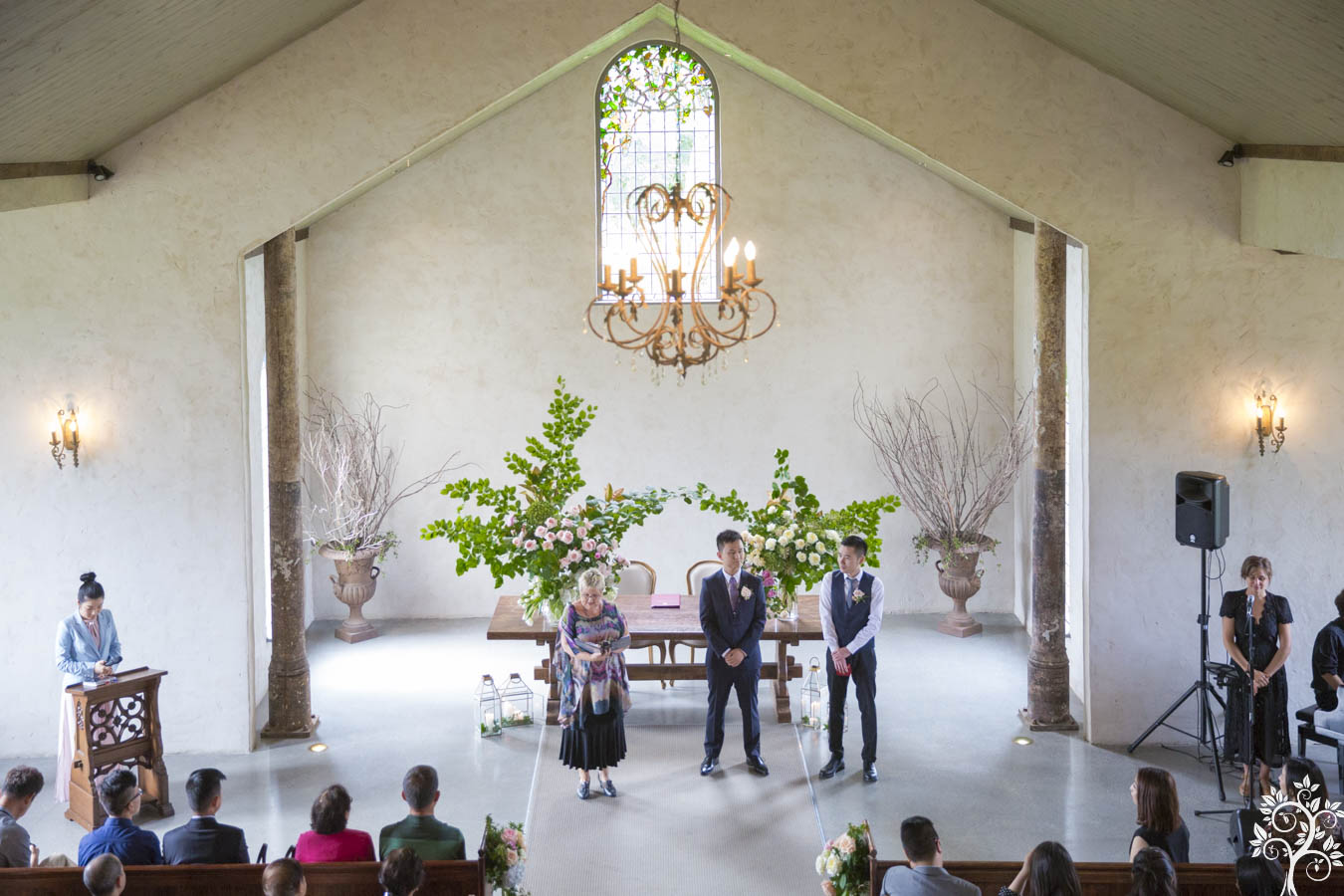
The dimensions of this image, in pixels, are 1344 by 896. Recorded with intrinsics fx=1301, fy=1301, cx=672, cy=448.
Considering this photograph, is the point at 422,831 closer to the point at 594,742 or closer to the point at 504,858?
the point at 504,858

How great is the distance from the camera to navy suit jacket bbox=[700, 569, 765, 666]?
8.23 m

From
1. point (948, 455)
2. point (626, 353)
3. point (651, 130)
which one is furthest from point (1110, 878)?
point (651, 130)

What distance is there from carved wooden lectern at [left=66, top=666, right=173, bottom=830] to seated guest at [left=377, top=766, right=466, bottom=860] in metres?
2.99

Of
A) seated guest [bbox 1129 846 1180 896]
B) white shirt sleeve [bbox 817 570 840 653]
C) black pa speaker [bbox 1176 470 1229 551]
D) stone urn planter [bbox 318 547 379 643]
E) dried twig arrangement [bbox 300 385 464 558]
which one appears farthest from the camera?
dried twig arrangement [bbox 300 385 464 558]

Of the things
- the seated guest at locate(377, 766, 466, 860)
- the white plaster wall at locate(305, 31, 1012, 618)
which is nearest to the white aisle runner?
the seated guest at locate(377, 766, 466, 860)

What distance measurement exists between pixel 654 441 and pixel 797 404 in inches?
55.2

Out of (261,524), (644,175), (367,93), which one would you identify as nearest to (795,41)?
(367,93)

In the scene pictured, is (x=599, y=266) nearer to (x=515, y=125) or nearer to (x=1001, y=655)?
(x=515, y=125)

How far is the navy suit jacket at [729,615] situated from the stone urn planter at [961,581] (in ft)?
13.4

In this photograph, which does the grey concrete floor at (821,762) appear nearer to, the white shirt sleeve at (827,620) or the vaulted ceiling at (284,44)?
the white shirt sleeve at (827,620)

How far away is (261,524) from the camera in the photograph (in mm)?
11359

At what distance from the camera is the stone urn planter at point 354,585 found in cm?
1180

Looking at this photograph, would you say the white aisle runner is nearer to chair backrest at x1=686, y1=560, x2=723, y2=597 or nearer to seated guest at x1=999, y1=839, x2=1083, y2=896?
chair backrest at x1=686, y1=560, x2=723, y2=597

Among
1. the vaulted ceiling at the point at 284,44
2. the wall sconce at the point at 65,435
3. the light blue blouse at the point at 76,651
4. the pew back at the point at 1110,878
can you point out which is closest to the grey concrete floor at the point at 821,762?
the light blue blouse at the point at 76,651
